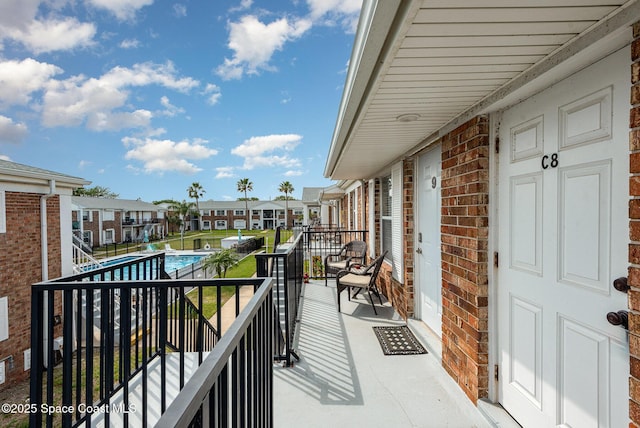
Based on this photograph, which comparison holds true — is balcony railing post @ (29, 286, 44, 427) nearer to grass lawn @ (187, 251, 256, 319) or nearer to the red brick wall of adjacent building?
grass lawn @ (187, 251, 256, 319)

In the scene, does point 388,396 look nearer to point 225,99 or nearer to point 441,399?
point 441,399

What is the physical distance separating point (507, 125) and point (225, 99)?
21.5 metres

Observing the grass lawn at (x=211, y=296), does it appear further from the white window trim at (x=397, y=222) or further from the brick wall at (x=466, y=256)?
the brick wall at (x=466, y=256)

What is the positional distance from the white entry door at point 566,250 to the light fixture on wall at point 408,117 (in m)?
0.63

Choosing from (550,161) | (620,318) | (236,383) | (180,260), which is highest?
(550,161)

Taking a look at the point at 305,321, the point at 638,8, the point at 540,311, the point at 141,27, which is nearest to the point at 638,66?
the point at 638,8

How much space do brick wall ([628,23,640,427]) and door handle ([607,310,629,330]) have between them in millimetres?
114

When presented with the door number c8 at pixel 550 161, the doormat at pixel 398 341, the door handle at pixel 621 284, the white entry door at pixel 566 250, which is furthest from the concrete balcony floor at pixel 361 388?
the door number c8 at pixel 550 161

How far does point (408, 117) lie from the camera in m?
2.54

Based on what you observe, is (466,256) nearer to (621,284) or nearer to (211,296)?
(621,284)

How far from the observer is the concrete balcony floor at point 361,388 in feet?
7.41

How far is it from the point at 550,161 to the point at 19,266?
9210mm

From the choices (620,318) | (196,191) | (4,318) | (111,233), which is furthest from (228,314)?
(196,191)

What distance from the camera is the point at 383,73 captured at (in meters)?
1.67
